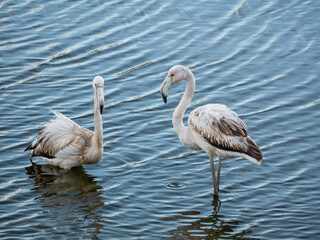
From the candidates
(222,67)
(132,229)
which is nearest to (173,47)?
(222,67)

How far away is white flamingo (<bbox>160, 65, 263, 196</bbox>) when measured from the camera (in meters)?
8.50

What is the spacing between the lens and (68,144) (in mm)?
9625

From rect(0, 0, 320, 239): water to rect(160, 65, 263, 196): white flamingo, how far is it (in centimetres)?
71

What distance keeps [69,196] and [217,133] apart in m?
2.43

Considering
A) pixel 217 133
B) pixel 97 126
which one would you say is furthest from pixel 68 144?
pixel 217 133

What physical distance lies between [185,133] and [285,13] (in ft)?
25.2

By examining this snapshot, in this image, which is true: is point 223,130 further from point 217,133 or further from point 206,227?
point 206,227

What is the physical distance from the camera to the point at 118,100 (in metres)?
11.7

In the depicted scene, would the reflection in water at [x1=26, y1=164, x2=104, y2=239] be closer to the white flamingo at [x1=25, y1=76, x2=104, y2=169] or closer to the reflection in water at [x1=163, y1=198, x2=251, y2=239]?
the white flamingo at [x1=25, y1=76, x2=104, y2=169]

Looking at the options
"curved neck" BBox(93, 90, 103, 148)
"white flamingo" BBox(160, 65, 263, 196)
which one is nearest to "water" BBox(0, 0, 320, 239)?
"curved neck" BBox(93, 90, 103, 148)

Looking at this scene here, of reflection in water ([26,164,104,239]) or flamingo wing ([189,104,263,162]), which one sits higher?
flamingo wing ([189,104,263,162])

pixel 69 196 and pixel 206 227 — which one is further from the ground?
pixel 69 196

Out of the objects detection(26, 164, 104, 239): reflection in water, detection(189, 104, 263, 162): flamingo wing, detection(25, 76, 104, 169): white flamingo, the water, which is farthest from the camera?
detection(25, 76, 104, 169): white flamingo

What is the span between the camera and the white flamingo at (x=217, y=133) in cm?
850
